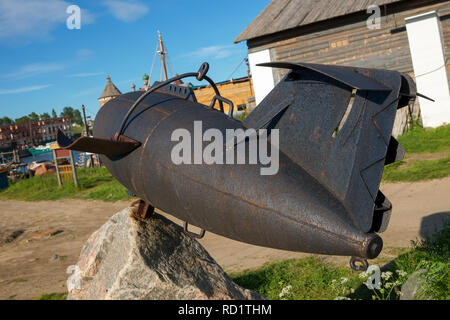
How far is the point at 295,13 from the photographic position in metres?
14.3

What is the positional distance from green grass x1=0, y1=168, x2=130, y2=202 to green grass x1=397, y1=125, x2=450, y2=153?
26.4 ft

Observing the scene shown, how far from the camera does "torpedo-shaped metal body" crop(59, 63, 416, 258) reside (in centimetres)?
224

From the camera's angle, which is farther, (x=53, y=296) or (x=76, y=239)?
(x=76, y=239)

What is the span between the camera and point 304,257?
6016mm

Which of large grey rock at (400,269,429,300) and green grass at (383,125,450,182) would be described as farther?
green grass at (383,125,450,182)

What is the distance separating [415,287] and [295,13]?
12086 millimetres

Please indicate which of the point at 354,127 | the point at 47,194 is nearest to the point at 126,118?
the point at 354,127

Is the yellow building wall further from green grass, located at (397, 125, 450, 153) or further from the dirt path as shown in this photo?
the dirt path

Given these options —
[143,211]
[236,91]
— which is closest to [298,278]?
[143,211]

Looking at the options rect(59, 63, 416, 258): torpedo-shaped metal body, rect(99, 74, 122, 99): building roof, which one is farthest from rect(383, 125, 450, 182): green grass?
rect(99, 74, 122, 99): building roof

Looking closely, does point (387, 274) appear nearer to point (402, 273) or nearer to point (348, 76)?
point (402, 273)

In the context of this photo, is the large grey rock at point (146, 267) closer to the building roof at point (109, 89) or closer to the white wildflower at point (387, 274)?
the white wildflower at point (387, 274)

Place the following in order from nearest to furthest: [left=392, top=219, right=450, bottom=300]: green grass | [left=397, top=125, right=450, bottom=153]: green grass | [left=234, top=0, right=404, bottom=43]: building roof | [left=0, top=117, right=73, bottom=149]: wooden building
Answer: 1. [left=392, top=219, right=450, bottom=300]: green grass
2. [left=397, top=125, right=450, bottom=153]: green grass
3. [left=234, top=0, right=404, bottom=43]: building roof
4. [left=0, top=117, right=73, bottom=149]: wooden building
